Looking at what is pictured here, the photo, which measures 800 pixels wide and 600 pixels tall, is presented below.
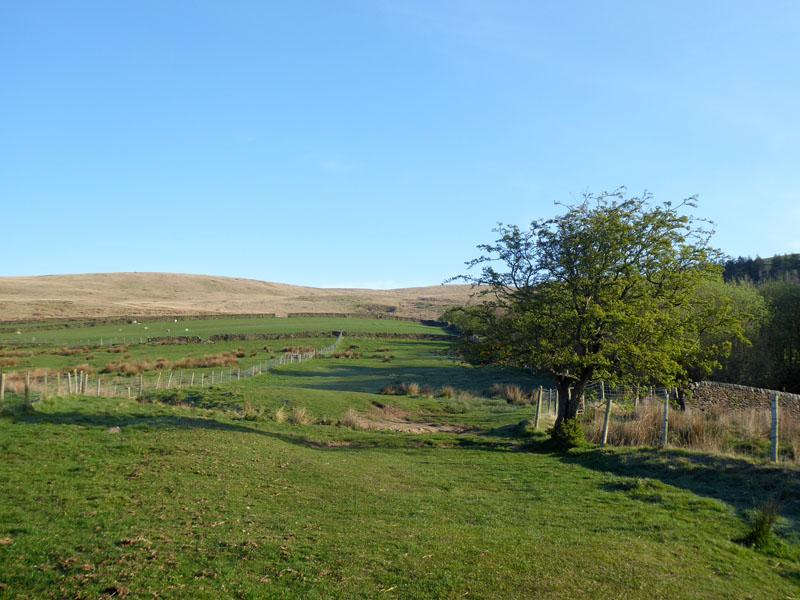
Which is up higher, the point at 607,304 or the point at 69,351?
the point at 607,304

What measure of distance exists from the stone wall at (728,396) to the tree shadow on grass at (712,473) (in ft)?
26.3

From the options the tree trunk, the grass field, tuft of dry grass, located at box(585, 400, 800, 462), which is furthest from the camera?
the tree trunk

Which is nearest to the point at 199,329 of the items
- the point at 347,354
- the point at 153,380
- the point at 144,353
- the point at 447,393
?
the point at 144,353

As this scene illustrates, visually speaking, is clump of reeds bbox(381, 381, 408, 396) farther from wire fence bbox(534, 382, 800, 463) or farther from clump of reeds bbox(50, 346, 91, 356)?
clump of reeds bbox(50, 346, 91, 356)

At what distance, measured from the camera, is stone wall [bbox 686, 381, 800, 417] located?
2544 centimetres

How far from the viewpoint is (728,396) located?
87.8ft

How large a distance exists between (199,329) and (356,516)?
10038 centimetres

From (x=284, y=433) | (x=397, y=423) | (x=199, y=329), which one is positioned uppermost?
(x=284, y=433)

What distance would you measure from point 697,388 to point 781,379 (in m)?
17.6

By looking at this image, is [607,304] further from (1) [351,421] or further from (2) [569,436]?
(1) [351,421]

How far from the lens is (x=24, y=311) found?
127m

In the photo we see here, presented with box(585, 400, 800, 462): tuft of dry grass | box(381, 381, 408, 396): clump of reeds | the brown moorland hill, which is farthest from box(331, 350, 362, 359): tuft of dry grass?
box(585, 400, 800, 462): tuft of dry grass

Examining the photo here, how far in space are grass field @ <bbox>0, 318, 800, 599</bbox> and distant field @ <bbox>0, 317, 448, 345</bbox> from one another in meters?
71.6

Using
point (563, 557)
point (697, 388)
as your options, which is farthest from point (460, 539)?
point (697, 388)
